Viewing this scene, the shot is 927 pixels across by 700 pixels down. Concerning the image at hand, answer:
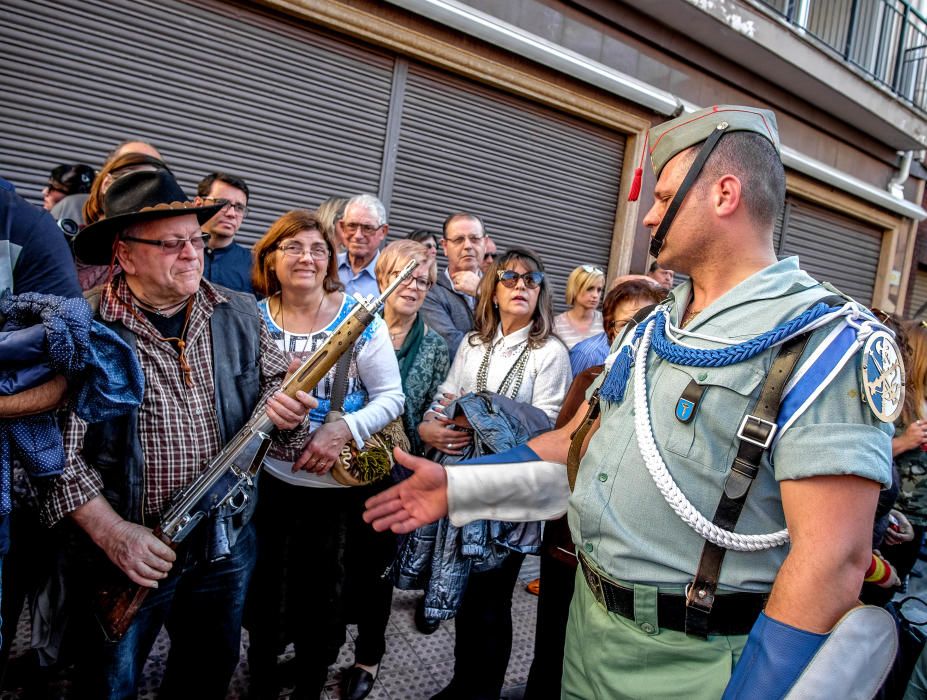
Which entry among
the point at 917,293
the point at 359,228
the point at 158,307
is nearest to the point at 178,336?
the point at 158,307

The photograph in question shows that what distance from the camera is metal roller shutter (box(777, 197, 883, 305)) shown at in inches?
368

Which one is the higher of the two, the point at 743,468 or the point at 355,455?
the point at 743,468

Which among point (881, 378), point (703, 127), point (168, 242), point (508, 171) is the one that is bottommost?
point (881, 378)

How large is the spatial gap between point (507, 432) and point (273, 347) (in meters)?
0.96

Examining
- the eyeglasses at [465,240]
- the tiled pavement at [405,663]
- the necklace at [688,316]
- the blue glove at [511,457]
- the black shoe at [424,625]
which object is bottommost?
the tiled pavement at [405,663]

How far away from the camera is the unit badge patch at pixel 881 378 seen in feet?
3.65

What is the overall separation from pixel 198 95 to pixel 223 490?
3.90 metres

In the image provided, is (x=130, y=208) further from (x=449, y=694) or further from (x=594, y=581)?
(x=449, y=694)

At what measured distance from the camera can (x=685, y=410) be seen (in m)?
1.31

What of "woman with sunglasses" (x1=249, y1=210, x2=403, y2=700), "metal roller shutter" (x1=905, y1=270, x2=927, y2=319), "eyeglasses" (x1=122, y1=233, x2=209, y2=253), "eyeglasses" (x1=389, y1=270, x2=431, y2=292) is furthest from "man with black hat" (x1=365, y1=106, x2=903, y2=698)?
"metal roller shutter" (x1=905, y1=270, x2=927, y2=319)

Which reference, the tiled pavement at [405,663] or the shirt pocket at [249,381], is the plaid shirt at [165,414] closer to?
the shirt pocket at [249,381]

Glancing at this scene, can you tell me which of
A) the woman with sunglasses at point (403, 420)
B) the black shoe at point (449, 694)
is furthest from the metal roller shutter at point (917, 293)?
the black shoe at point (449, 694)

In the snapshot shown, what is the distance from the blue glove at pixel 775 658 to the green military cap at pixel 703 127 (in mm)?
1037

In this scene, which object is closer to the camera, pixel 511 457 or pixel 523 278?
pixel 511 457
